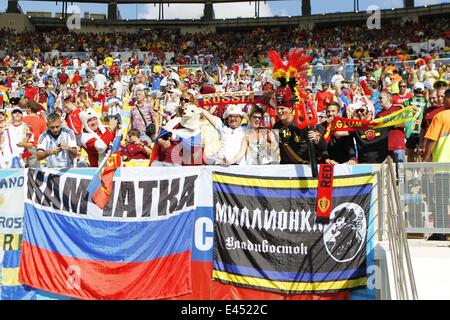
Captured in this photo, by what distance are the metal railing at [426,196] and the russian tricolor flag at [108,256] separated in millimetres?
2468

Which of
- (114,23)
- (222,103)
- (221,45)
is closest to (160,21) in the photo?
→ (114,23)

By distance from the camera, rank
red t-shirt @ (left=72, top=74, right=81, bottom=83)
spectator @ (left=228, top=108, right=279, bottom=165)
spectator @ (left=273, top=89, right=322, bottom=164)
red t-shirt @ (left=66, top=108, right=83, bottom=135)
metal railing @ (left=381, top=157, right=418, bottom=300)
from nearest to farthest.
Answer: metal railing @ (left=381, top=157, right=418, bottom=300) → spectator @ (left=273, top=89, right=322, bottom=164) → spectator @ (left=228, top=108, right=279, bottom=165) → red t-shirt @ (left=66, top=108, right=83, bottom=135) → red t-shirt @ (left=72, top=74, right=81, bottom=83)

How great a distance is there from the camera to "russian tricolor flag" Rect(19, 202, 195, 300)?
6215 mm

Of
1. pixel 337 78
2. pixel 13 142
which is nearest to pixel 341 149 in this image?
pixel 13 142

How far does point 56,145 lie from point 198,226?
244 centimetres

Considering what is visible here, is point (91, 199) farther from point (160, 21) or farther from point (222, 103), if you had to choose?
point (160, 21)

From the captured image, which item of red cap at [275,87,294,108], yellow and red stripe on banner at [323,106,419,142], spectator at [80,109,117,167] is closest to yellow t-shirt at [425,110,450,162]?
yellow and red stripe on banner at [323,106,419,142]

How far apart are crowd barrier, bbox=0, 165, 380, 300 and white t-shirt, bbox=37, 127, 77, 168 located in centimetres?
47

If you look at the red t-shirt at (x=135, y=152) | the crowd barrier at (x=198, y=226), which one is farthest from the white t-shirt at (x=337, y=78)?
the crowd barrier at (x=198, y=226)

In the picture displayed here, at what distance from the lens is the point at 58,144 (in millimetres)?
7211

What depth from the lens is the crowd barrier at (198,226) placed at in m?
5.78

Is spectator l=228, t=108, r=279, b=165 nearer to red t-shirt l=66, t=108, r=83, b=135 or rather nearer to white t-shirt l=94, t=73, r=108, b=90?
red t-shirt l=66, t=108, r=83, b=135

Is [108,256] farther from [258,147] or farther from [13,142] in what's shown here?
[13,142]
